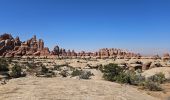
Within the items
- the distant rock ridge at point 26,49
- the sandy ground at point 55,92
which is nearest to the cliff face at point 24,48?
the distant rock ridge at point 26,49

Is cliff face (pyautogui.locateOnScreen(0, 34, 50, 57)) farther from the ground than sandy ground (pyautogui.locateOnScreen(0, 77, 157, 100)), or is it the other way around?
cliff face (pyautogui.locateOnScreen(0, 34, 50, 57))

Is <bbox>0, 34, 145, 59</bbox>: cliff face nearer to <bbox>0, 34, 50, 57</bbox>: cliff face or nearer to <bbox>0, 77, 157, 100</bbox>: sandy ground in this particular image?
<bbox>0, 34, 50, 57</bbox>: cliff face

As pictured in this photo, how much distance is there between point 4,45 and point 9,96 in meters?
144

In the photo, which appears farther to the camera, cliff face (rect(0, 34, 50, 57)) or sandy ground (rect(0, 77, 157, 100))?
cliff face (rect(0, 34, 50, 57))

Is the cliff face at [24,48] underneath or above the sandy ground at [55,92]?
above

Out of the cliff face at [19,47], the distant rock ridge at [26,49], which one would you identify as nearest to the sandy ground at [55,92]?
the distant rock ridge at [26,49]

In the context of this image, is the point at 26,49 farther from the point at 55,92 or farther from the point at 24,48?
the point at 55,92

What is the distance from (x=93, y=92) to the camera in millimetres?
13031

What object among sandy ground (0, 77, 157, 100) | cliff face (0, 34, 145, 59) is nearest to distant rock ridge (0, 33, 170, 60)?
cliff face (0, 34, 145, 59)

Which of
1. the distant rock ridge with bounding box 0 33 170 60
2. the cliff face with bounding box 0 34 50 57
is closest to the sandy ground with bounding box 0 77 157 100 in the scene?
the distant rock ridge with bounding box 0 33 170 60

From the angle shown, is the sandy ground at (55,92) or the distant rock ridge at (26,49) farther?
the distant rock ridge at (26,49)

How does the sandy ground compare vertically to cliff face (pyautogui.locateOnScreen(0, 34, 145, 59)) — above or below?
below

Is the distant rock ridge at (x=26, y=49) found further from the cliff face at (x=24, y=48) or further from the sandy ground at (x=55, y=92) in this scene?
the sandy ground at (x=55, y=92)

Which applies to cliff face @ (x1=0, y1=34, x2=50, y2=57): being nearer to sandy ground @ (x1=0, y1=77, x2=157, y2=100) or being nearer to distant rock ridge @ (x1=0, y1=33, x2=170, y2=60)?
distant rock ridge @ (x1=0, y1=33, x2=170, y2=60)
